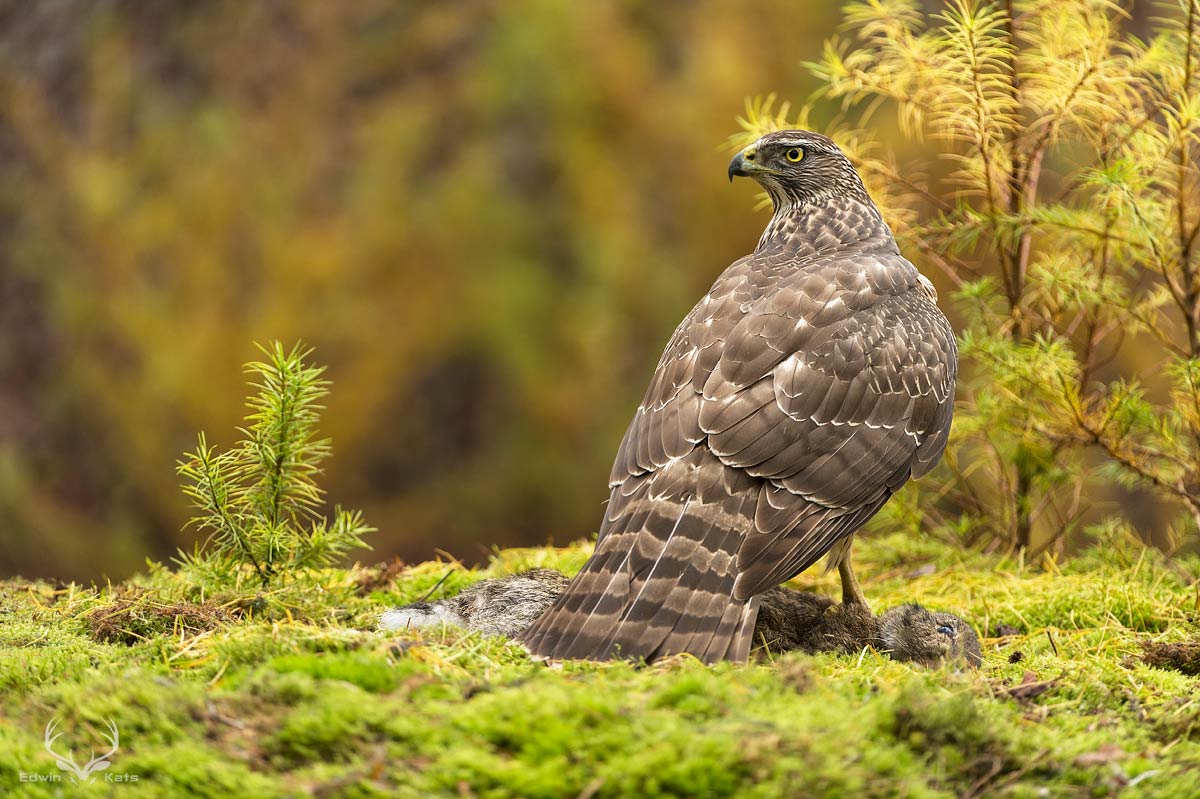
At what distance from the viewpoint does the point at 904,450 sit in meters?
4.44

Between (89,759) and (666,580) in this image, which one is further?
(666,580)

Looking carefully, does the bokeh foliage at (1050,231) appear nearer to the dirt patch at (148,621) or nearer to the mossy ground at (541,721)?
the mossy ground at (541,721)

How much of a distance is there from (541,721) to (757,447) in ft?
5.19

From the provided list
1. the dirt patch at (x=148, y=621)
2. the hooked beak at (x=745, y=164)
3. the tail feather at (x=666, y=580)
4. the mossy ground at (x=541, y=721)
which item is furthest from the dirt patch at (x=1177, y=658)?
the dirt patch at (x=148, y=621)

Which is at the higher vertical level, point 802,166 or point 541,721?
point 802,166

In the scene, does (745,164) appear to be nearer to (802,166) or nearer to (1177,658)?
(802,166)

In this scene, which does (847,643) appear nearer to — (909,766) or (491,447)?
(909,766)

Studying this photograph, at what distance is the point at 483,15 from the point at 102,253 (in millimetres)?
3190

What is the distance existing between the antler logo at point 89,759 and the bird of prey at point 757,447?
1.28m

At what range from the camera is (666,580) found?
3.75 m

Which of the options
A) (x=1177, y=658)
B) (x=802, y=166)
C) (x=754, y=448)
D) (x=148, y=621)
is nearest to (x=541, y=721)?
(x=754, y=448)

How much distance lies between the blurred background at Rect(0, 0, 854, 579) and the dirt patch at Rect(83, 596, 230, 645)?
3459 mm

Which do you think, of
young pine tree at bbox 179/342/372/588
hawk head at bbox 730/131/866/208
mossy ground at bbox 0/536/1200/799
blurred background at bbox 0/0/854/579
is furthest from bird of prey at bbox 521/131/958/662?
blurred background at bbox 0/0/854/579

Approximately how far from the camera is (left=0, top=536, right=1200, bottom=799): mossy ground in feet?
8.52
